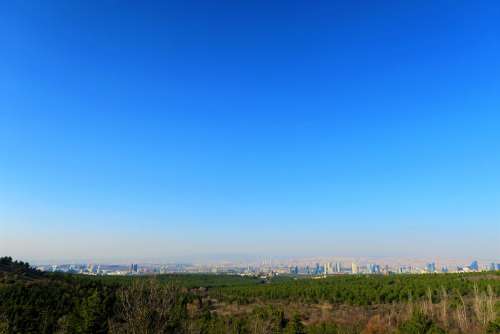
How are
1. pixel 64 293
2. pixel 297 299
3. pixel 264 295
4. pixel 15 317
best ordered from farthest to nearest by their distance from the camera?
pixel 264 295 → pixel 297 299 → pixel 64 293 → pixel 15 317

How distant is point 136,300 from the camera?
26.5 metres

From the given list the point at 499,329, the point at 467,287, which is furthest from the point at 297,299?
the point at 499,329

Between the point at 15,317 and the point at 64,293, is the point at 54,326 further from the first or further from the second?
the point at 64,293

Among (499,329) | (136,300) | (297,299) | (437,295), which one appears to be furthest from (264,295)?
(136,300)

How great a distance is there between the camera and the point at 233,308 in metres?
77.4

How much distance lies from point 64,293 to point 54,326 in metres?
15.9

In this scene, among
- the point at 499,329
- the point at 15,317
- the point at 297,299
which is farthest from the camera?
the point at 297,299

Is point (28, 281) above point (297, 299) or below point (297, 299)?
above

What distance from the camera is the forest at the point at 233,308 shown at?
99.1 ft

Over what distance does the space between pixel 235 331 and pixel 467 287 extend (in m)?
62.1

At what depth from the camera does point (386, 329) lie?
53469mm

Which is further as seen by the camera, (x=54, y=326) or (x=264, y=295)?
(x=264, y=295)

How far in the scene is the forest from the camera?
3020 cm

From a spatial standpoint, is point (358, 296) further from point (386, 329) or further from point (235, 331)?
point (235, 331)
